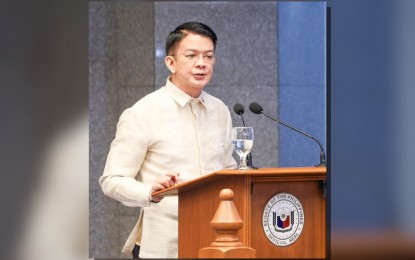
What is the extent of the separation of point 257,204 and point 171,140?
72 centimetres

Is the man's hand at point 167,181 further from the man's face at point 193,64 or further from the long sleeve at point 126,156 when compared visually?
the man's face at point 193,64

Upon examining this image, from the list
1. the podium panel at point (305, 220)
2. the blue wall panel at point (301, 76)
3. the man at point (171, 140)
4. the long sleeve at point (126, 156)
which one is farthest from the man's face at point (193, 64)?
the blue wall panel at point (301, 76)

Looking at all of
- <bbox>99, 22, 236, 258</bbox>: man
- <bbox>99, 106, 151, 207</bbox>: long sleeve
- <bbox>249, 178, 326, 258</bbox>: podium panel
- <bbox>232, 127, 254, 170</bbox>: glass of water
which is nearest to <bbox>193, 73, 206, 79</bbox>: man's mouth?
<bbox>99, 22, 236, 258</bbox>: man

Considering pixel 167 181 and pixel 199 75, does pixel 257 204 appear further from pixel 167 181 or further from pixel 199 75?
pixel 199 75

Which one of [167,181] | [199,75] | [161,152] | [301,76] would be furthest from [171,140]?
[301,76]

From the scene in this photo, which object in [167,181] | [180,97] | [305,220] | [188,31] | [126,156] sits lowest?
[305,220]

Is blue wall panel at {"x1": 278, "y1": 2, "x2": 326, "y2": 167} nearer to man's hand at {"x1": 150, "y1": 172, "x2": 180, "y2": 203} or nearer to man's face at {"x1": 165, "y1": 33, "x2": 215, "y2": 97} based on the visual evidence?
man's face at {"x1": 165, "y1": 33, "x2": 215, "y2": 97}

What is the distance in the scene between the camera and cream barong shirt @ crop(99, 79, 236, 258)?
3.49m

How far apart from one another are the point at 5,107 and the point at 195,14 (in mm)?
2780

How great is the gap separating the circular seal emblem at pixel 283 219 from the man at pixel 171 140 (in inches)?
23.9

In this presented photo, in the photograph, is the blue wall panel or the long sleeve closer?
the long sleeve

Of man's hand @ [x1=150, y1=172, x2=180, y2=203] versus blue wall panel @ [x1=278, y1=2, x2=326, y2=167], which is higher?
blue wall panel @ [x1=278, y1=2, x2=326, y2=167]

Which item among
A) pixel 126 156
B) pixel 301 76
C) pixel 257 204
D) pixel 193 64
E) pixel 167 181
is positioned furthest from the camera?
pixel 301 76

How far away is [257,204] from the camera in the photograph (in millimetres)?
2930
